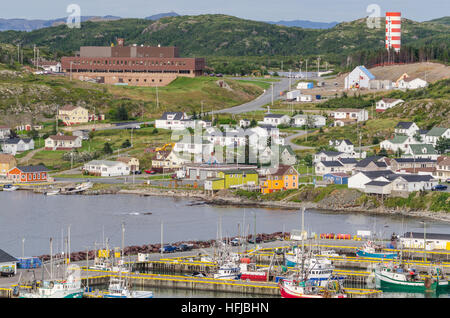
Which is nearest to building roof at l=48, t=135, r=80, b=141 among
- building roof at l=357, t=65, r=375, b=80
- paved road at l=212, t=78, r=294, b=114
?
paved road at l=212, t=78, r=294, b=114

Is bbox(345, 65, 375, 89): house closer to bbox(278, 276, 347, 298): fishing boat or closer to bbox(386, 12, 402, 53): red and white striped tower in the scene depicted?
bbox(386, 12, 402, 53): red and white striped tower

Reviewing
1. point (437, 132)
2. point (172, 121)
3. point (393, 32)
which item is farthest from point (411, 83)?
point (172, 121)

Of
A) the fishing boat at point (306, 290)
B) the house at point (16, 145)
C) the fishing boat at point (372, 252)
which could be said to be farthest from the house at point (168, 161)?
the fishing boat at point (306, 290)

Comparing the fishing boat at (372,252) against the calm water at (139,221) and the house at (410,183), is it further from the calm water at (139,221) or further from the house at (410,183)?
the house at (410,183)

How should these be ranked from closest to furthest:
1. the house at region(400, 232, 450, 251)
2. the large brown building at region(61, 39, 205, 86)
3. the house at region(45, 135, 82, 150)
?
1. the house at region(400, 232, 450, 251)
2. the house at region(45, 135, 82, 150)
3. the large brown building at region(61, 39, 205, 86)

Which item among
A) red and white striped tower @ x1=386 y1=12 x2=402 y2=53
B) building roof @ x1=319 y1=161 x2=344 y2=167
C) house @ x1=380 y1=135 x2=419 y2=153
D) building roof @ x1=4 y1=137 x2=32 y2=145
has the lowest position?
building roof @ x1=319 y1=161 x2=344 y2=167
